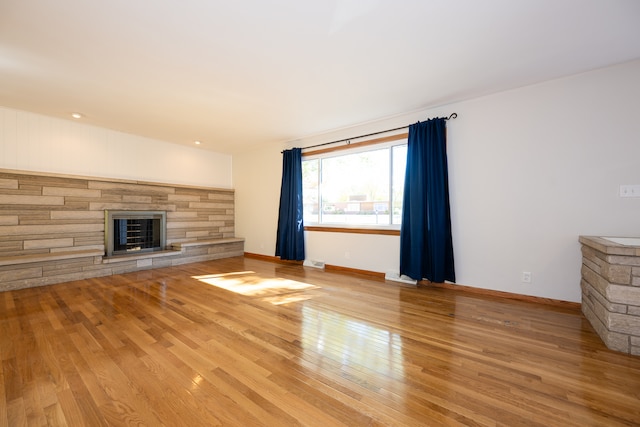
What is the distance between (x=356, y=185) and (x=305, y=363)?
3.11 metres

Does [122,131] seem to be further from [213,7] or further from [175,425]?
[175,425]

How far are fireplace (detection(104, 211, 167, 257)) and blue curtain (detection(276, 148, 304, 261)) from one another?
7.48 feet

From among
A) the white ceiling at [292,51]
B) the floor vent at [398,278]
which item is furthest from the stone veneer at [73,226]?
the floor vent at [398,278]

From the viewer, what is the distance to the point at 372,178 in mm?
4195

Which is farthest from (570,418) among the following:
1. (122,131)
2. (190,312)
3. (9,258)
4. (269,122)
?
(122,131)

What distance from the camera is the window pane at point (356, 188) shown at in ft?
13.4

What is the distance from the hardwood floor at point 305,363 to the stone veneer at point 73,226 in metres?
0.64

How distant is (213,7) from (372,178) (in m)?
3.00

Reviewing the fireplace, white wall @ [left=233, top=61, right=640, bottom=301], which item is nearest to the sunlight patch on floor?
the fireplace

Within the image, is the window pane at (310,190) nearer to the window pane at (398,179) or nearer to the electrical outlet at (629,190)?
the window pane at (398,179)

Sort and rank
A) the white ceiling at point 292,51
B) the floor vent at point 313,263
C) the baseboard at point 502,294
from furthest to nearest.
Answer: the floor vent at point 313,263 → the baseboard at point 502,294 → the white ceiling at point 292,51

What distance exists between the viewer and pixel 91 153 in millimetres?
4340

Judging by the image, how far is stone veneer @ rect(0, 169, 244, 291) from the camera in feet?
11.5

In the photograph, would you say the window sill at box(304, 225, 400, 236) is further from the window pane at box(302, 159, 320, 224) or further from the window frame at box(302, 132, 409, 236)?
the window pane at box(302, 159, 320, 224)
